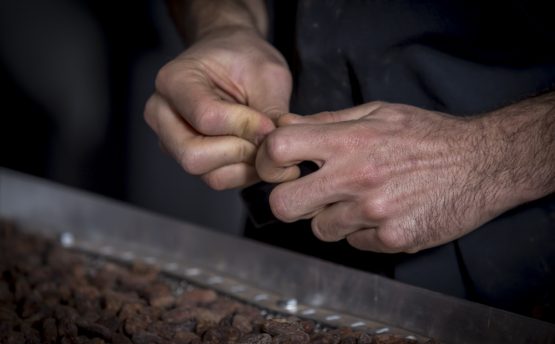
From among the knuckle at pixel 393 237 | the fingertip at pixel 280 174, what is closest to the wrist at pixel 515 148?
the knuckle at pixel 393 237

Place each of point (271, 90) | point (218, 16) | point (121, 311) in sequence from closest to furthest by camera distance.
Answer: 1. point (121, 311)
2. point (271, 90)
3. point (218, 16)

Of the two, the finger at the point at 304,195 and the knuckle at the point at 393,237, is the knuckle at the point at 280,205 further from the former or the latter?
the knuckle at the point at 393,237

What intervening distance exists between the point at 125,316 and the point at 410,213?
0.37 meters

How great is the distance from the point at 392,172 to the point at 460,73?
21 cm

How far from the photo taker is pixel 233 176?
2.94ft

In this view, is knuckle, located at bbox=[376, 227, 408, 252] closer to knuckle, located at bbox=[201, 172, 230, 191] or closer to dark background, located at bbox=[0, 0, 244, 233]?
knuckle, located at bbox=[201, 172, 230, 191]

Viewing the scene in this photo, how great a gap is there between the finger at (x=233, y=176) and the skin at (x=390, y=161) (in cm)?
2

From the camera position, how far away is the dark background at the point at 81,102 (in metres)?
2.40

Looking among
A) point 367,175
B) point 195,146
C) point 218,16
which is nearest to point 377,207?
point 367,175

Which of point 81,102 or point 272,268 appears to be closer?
point 272,268

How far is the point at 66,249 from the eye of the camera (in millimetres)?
1171

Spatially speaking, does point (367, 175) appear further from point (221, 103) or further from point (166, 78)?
point (166, 78)

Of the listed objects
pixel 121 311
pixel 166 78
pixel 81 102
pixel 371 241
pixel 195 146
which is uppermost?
pixel 81 102

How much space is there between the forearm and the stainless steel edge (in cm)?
15
